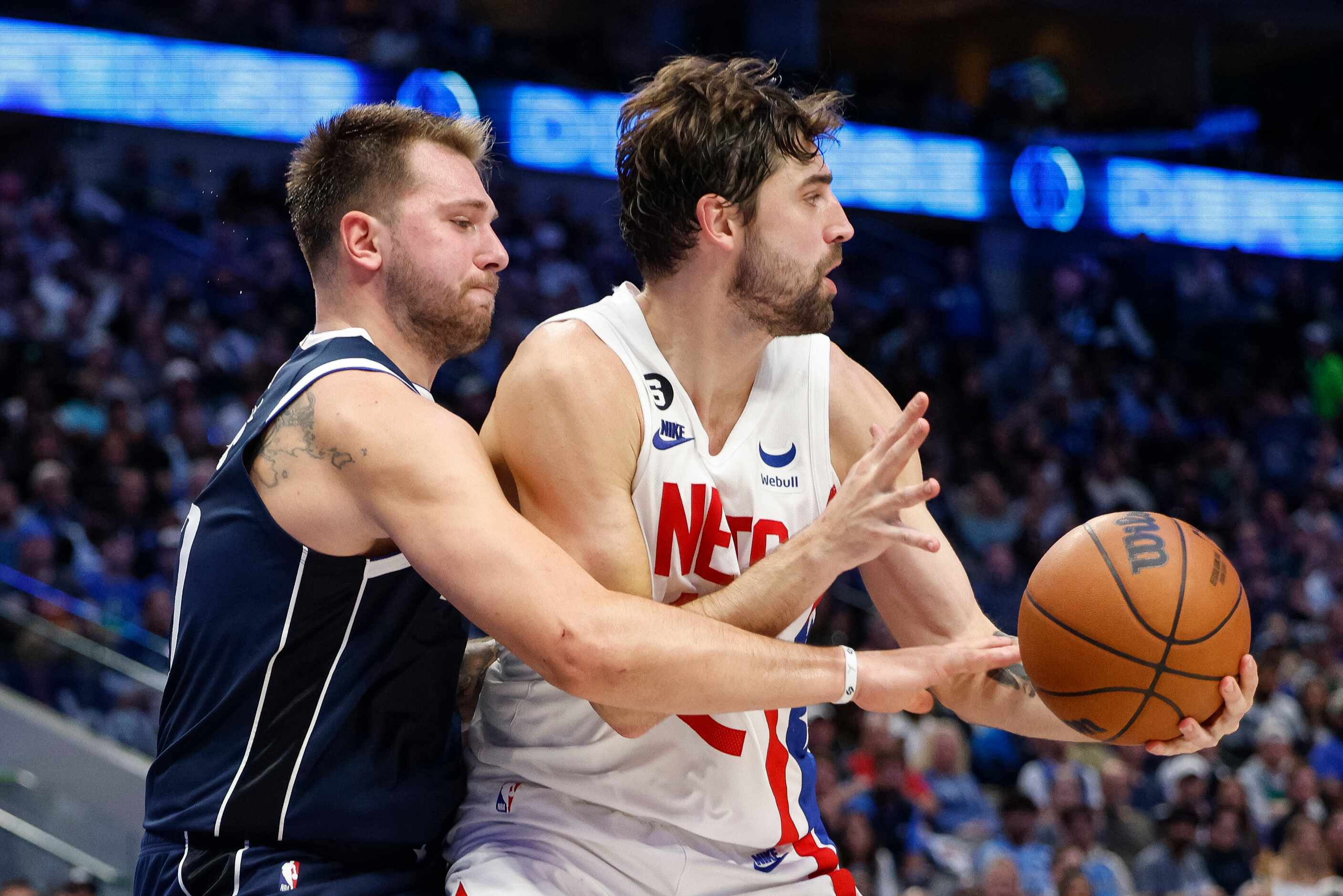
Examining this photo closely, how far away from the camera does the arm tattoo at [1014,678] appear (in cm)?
343

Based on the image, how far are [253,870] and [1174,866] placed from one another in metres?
7.44

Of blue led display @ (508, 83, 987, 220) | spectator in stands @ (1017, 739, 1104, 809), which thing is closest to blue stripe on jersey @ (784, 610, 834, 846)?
spectator in stands @ (1017, 739, 1104, 809)

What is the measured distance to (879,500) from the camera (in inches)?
110

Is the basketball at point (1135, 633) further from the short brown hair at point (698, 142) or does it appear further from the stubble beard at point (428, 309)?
the stubble beard at point (428, 309)

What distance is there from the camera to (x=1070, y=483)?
1417 centimetres

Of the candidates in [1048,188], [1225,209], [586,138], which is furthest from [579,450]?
[1225,209]

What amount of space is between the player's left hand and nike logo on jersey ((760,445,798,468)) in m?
1.06

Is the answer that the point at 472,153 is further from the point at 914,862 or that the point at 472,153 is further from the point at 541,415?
the point at 914,862

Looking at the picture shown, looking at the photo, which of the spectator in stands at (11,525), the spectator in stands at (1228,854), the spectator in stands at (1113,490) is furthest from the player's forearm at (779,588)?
the spectator in stands at (1113,490)

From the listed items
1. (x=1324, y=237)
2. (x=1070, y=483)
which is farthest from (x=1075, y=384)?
(x=1324, y=237)

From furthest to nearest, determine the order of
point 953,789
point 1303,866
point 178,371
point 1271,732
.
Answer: point 178,371
point 1271,732
point 953,789
point 1303,866

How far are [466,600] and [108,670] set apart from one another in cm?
586

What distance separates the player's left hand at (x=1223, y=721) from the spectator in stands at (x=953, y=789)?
605 cm

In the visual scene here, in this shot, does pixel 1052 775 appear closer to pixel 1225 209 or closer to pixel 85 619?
pixel 85 619
